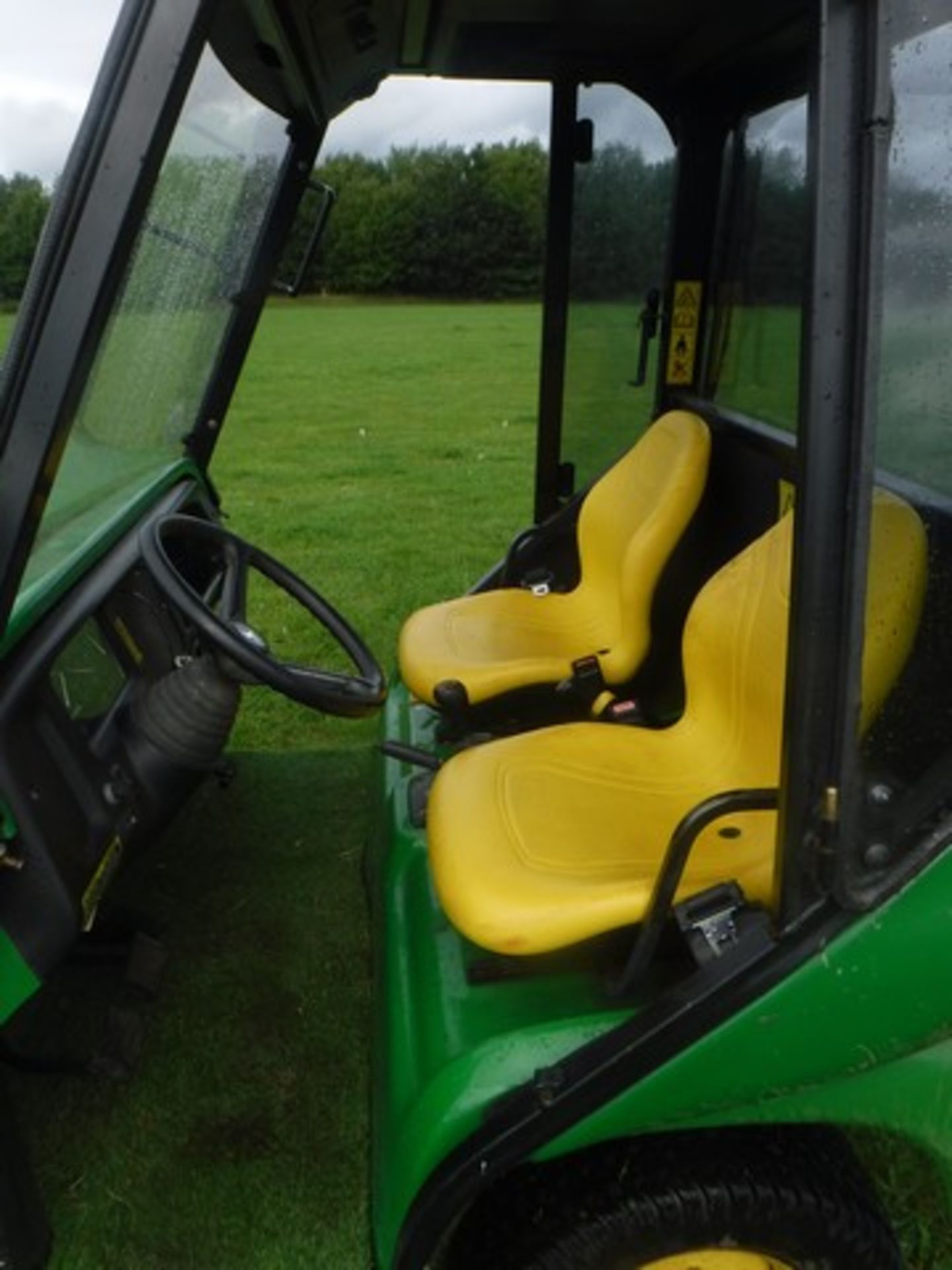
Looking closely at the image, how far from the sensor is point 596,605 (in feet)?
9.38

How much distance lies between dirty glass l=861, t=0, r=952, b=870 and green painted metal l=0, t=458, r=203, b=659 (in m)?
0.95

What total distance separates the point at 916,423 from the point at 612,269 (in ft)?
6.48

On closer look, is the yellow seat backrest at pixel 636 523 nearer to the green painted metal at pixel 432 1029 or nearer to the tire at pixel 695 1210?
the green painted metal at pixel 432 1029

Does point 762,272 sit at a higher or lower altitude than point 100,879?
higher

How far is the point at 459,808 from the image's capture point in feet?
5.96

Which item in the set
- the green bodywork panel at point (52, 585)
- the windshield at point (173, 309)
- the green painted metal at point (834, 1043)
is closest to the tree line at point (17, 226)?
the windshield at point (173, 309)

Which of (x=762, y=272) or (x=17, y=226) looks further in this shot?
(x=762, y=272)

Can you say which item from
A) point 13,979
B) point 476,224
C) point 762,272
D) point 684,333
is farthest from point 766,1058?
point 476,224

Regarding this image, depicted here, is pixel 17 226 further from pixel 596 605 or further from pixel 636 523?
pixel 596 605

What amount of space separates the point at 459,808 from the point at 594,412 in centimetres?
168

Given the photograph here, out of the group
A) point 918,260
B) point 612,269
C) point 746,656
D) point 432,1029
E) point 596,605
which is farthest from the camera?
point 612,269

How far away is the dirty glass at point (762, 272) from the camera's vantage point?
96.7 inches

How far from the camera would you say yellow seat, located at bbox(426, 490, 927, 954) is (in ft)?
4.23

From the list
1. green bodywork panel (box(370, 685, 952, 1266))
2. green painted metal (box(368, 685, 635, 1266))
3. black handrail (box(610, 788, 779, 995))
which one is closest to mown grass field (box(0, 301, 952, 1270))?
green painted metal (box(368, 685, 635, 1266))
